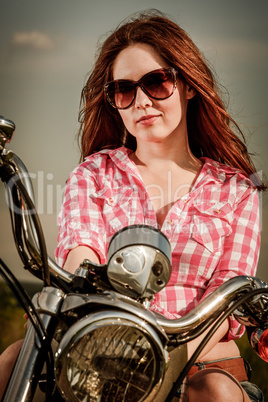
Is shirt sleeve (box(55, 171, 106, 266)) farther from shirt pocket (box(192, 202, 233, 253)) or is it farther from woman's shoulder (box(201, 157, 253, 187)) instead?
woman's shoulder (box(201, 157, 253, 187))

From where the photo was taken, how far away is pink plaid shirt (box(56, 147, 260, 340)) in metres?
1.58

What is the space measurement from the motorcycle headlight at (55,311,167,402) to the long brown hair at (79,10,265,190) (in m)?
1.26

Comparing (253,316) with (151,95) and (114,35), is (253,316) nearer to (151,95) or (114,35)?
(151,95)

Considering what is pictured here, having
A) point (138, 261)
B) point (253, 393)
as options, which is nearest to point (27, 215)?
point (138, 261)

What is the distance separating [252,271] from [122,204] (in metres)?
0.47

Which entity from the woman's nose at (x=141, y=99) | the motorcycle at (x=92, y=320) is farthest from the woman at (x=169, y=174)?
the motorcycle at (x=92, y=320)

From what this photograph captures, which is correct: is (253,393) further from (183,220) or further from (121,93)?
(121,93)

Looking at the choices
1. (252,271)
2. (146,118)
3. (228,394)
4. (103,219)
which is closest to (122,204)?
Answer: (103,219)

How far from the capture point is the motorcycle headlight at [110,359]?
649 mm

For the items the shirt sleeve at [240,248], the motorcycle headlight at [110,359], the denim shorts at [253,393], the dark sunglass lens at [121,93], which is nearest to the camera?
the motorcycle headlight at [110,359]

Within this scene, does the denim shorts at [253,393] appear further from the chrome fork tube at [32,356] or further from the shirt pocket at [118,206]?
the chrome fork tube at [32,356]

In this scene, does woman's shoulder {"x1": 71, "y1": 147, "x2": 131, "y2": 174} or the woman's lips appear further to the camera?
woman's shoulder {"x1": 71, "y1": 147, "x2": 131, "y2": 174}

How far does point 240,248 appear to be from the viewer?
1623mm

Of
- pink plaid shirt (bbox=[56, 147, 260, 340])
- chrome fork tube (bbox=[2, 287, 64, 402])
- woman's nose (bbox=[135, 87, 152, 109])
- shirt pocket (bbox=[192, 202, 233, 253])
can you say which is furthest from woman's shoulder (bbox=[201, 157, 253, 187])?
chrome fork tube (bbox=[2, 287, 64, 402])
